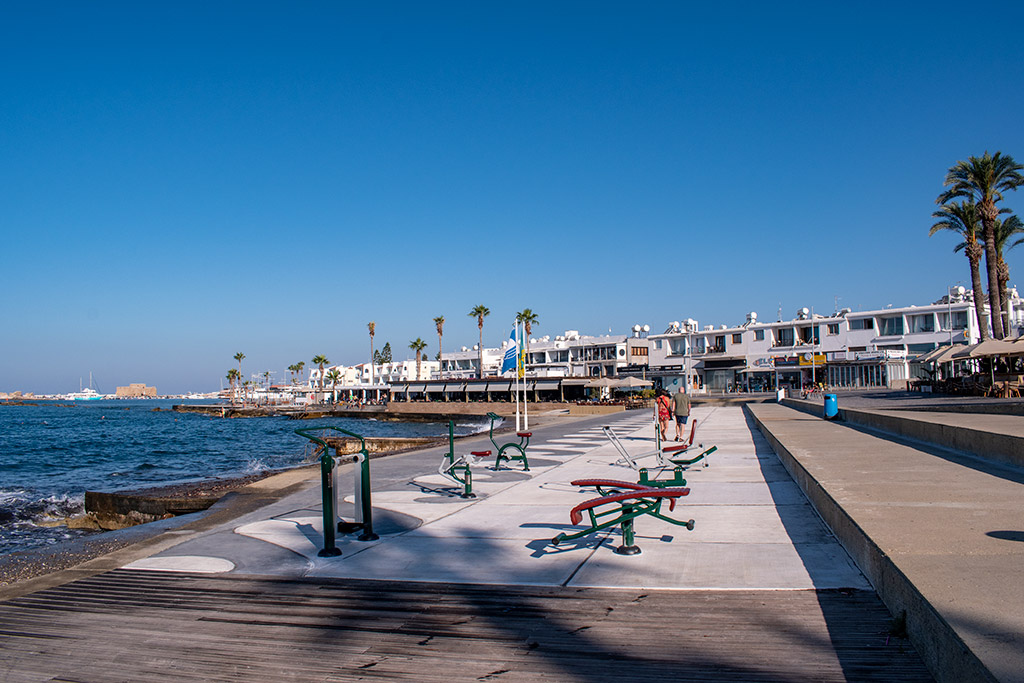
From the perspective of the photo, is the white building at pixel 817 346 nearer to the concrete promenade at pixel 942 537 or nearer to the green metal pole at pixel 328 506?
the concrete promenade at pixel 942 537

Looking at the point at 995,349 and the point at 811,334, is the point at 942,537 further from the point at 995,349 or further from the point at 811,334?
the point at 811,334

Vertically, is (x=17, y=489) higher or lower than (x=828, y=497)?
lower

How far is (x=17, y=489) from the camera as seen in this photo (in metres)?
23.0

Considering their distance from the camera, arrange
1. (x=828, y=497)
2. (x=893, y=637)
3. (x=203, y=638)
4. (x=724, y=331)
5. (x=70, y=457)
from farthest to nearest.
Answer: (x=724, y=331) → (x=70, y=457) → (x=828, y=497) → (x=203, y=638) → (x=893, y=637)

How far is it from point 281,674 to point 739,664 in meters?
2.61

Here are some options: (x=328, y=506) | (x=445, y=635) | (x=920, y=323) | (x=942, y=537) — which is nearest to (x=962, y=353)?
(x=942, y=537)

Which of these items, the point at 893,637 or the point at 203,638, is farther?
the point at 203,638

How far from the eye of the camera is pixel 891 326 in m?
73.2

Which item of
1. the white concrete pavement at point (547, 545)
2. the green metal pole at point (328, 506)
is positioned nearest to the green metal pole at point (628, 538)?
the white concrete pavement at point (547, 545)

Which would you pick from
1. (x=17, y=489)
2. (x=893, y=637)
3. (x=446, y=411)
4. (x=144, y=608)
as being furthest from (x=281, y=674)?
(x=446, y=411)

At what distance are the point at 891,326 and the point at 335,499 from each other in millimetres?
77138

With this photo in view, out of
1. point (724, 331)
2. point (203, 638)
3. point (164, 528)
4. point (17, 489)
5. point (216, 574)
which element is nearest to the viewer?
point (203, 638)

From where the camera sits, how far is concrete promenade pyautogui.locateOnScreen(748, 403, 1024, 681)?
3.49m

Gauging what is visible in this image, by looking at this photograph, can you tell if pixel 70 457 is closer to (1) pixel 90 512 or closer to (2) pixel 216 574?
(1) pixel 90 512
